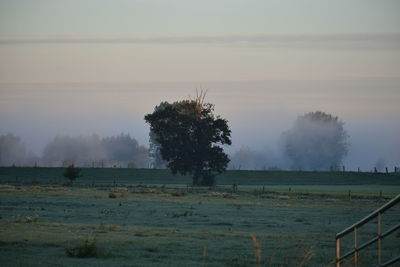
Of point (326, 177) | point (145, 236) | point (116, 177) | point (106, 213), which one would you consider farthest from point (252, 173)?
point (145, 236)

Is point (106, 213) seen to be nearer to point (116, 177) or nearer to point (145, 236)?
point (145, 236)

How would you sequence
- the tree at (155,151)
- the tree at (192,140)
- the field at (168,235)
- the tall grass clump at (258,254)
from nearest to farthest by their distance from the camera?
the tall grass clump at (258,254), the field at (168,235), the tree at (192,140), the tree at (155,151)

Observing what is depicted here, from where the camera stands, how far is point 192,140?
95.8 meters

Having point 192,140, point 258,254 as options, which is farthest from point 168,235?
point 192,140

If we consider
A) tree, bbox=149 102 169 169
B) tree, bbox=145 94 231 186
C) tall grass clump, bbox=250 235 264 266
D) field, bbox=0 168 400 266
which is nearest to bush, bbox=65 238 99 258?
field, bbox=0 168 400 266

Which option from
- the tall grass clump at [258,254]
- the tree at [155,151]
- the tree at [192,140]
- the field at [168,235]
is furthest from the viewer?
the tree at [155,151]

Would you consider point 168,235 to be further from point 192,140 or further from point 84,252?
point 192,140

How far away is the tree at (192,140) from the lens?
94.6 m

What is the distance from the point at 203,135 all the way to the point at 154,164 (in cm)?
9368

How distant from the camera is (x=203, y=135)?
95.6 m

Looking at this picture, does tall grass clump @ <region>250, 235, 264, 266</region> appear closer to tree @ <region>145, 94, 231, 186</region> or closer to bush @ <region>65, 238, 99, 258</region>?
bush @ <region>65, 238, 99, 258</region>

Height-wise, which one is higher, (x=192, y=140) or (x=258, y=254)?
(x=192, y=140)

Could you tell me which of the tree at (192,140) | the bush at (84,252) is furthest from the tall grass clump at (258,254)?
the tree at (192,140)

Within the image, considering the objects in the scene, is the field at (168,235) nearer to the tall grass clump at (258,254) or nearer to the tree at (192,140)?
the tall grass clump at (258,254)
